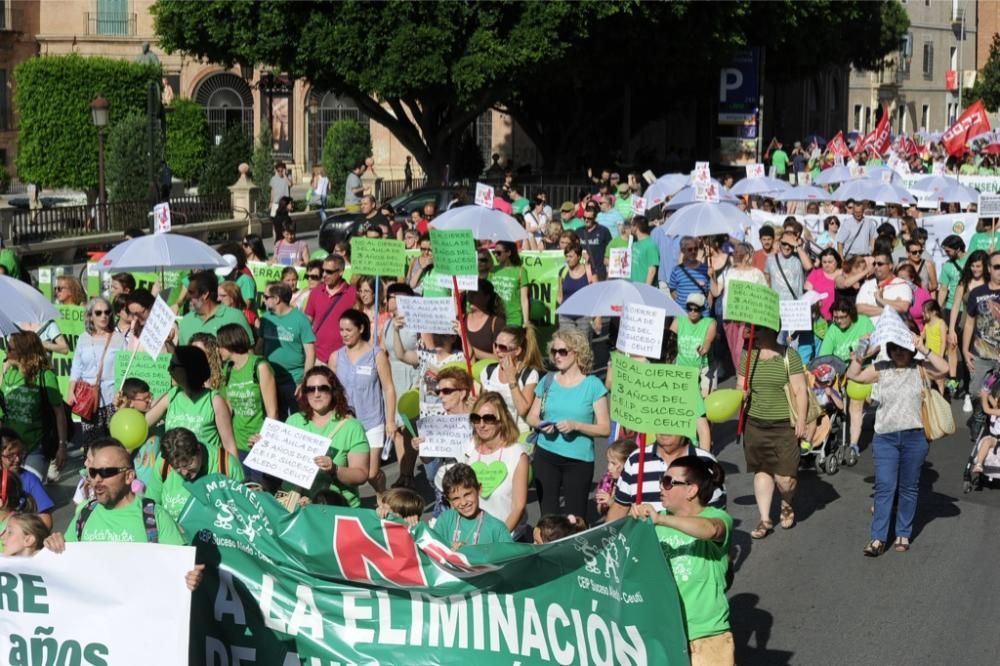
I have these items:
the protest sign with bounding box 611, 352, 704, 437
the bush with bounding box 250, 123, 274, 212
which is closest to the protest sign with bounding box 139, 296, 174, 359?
the protest sign with bounding box 611, 352, 704, 437

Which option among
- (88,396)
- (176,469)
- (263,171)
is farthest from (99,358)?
(263,171)

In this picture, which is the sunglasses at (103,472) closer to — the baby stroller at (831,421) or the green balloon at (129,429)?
the green balloon at (129,429)

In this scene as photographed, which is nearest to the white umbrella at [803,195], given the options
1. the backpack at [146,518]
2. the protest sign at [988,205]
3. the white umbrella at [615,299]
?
the protest sign at [988,205]

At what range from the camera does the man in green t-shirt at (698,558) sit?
279 inches

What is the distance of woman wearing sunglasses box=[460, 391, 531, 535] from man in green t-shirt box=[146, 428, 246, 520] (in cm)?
127

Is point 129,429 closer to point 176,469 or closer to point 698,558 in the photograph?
point 176,469

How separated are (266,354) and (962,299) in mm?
7398

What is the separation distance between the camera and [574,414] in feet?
31.2

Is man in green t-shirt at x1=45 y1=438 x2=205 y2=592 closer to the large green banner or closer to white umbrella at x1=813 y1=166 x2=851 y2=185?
the large green banner

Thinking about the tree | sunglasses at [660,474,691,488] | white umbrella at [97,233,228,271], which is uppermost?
the tree

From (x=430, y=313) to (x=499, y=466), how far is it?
9.37ft

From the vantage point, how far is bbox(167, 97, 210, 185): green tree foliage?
4550 cm

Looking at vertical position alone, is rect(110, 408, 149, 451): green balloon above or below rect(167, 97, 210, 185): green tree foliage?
below

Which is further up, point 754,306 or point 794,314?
point 754,306
